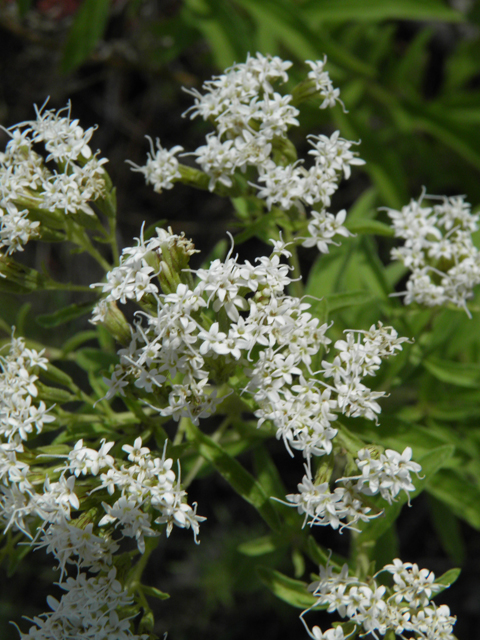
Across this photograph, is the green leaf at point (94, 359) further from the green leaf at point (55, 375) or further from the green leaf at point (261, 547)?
the green leaf at point (261, 547)

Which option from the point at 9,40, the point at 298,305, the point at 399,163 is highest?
the point at 9,40

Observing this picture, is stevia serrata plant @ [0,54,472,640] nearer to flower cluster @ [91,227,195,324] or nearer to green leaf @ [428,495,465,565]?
flower cluster @ [91,227,195,324]

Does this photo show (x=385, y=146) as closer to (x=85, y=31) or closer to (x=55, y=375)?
(x=85, y=31)

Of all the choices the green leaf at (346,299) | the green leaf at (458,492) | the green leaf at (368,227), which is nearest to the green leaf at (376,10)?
the green leaf at (368,227)

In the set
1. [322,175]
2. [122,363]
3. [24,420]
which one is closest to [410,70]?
[322,175]

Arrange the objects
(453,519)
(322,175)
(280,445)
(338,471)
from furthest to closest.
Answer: (280,445) → (453,519) → (338,471) → (322,175)

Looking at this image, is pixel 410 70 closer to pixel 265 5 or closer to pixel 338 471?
pixel 265 5
